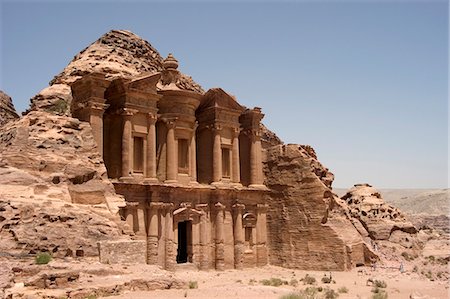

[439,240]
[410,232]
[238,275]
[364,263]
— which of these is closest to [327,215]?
[364,263]

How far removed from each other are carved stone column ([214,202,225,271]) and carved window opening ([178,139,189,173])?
3115 millimetres

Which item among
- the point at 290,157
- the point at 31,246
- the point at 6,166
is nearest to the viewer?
the point at 31,246

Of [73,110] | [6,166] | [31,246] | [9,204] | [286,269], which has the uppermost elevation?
[73,110]

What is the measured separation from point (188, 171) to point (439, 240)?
29.1 metres

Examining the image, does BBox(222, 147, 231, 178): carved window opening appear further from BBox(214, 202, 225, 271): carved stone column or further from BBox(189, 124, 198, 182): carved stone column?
BBox(214, 202, 225, 271): carved stone column

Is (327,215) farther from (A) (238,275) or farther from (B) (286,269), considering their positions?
(A) (238,275)

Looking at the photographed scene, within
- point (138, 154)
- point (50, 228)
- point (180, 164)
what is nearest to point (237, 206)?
point (180, 164)

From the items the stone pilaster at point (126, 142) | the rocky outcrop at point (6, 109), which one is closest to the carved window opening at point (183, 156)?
the stone pilaster at point (126, 142)

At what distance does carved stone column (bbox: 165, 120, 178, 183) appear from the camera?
99.7ft

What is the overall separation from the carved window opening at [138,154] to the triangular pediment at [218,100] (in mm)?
6040

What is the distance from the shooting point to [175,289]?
15.7m

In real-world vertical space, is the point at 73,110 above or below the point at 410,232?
above

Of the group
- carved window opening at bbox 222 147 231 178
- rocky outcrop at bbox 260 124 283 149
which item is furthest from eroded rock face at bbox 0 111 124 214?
rocky outcrop at bbox 260 124 283 149

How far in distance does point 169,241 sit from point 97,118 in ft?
26.9
